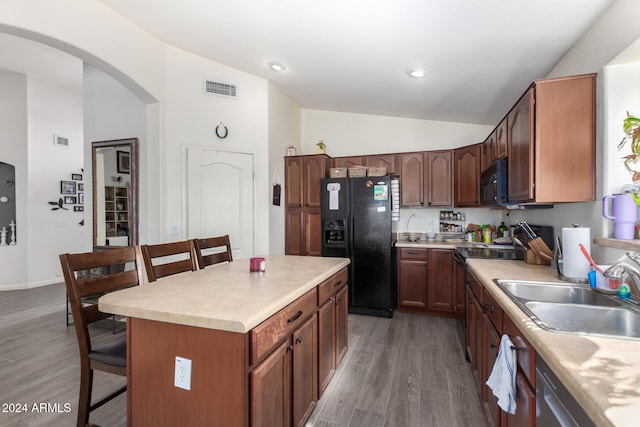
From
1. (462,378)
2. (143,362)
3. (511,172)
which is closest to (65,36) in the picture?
(143,362)

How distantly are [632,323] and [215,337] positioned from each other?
1664 mm

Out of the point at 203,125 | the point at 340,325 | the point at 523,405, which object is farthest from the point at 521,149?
the point at 203,125

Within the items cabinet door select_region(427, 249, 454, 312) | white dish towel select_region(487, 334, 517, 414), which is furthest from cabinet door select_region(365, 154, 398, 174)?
white dish towel select_region(487, 334, 517, 414)

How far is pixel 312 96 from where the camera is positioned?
4.18 m

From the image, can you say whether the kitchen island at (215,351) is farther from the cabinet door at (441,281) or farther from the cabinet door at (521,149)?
the cabinet door at (441,281)

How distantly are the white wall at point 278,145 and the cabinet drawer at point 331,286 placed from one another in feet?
5.63

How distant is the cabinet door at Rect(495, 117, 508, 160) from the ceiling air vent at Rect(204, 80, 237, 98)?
114 inches

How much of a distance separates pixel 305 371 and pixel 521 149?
199cm

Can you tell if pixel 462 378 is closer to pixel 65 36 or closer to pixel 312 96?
pixel 312 96

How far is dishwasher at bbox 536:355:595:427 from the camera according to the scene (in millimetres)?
796

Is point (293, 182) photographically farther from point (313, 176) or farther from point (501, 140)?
point (501, 140)

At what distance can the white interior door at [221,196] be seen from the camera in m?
3.48

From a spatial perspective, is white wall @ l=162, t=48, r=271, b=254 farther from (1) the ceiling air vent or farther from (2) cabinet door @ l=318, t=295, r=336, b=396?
(2) cabinet door @ l=318, t=295, r=336, b=396

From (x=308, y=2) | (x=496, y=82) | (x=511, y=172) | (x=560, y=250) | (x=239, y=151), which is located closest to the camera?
(x=560, y=250)
